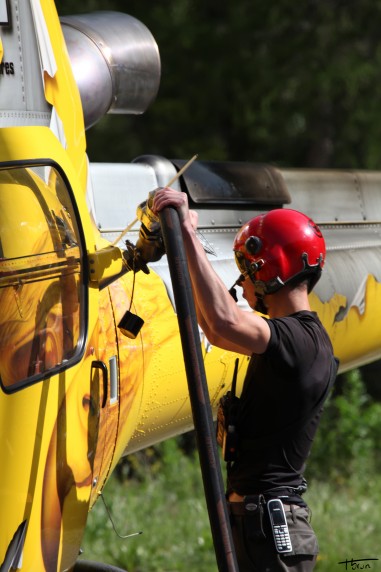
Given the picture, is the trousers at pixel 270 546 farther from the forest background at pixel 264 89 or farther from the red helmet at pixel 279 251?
the forest background at pixel 264 89

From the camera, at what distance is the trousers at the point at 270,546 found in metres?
2.94

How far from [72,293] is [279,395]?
2.35ft

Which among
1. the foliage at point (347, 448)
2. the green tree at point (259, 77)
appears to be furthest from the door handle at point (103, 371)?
the green tree at point (259, 77)

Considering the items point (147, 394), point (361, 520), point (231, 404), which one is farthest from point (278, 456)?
point (361, 520)

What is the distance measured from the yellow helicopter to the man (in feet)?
1.21

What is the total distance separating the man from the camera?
9.55 ft

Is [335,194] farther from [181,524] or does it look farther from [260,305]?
[181,524]

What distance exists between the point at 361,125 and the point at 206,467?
406 inches

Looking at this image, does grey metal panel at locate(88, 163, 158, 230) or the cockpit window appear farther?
grey metal panel at locate(88, 163, 158, 230)

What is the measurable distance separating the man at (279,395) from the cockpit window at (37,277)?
16.5 inches

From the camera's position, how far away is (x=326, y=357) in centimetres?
298

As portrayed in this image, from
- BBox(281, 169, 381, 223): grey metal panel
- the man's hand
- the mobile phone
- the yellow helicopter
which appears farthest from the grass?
the man's hand

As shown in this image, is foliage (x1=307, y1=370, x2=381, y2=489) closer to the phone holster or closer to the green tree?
the green tree

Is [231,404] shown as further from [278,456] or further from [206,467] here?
[206,467]
